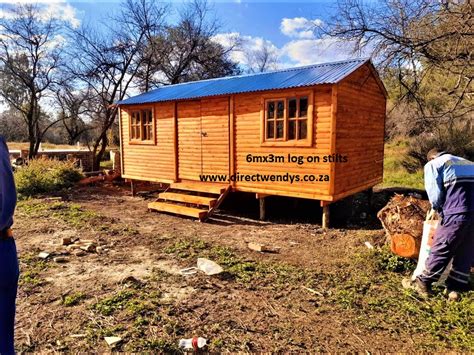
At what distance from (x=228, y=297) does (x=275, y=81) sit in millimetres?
5776

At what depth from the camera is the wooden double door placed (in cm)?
880

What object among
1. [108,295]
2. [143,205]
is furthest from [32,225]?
[108,295]

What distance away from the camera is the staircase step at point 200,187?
8.73 metres

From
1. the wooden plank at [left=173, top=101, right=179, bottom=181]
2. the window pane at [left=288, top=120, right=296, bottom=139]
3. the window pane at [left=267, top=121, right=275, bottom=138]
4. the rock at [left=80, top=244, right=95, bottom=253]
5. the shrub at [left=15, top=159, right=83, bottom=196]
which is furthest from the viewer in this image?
the shrub at [left=15, top=159, right=83, bottom=196]

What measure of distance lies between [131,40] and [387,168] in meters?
15.9

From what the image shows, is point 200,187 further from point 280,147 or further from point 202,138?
point 280,147

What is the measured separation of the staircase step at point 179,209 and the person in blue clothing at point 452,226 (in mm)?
5157

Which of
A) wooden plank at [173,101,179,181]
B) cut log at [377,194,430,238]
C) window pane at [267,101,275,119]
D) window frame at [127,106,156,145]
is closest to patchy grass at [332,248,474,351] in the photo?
cut log at [377,194,430,238]

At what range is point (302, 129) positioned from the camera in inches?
297

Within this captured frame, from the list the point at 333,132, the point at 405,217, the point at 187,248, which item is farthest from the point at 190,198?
the point at 405,217

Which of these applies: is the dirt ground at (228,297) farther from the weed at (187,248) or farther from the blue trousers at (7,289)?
the blue trousers at (7,289)

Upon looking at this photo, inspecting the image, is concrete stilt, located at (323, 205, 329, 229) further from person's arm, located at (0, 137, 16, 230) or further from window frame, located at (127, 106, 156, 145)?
person's arm, located at (0, 137, 16, 230)

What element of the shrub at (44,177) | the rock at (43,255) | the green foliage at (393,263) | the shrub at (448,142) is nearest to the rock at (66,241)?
the rock at (43,255)

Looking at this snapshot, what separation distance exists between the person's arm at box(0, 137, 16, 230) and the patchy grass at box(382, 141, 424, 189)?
13062mm
